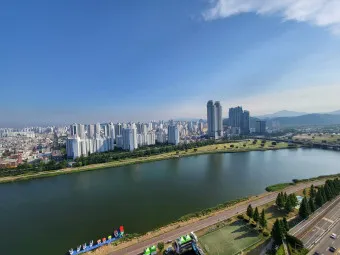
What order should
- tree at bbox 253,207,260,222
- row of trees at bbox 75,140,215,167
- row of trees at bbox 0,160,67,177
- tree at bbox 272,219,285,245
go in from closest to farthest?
tree at bbox 272,219,285,245, tree at bbox 253,207,260,222, row of trees at bbox 0,160,67,177, row of trees at bbox 75,140,215,167

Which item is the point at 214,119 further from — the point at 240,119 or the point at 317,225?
the point at 317,225

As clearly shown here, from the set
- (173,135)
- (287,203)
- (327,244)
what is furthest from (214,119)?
(327,244)

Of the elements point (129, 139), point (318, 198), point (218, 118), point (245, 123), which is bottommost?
point (318, 198)

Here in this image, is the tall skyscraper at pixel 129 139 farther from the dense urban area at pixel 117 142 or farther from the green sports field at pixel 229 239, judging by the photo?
the green sports field at pixel 229 239

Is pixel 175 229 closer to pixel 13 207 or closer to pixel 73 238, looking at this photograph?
pixel 73 238

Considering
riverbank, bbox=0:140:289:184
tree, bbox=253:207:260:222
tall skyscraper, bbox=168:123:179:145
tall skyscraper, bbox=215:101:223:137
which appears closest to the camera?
tree, bbox=253:207:260:222

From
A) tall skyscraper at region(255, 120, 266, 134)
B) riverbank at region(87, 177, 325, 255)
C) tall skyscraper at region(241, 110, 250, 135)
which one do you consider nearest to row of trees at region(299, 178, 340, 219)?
riverbank at region(87, 177, 325, 255)

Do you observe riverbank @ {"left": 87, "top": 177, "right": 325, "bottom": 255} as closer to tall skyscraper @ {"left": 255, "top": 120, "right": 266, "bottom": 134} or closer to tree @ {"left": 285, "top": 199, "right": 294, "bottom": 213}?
tree @ {"left": 285, "top": 199, "right": 294, "bottom": 213}

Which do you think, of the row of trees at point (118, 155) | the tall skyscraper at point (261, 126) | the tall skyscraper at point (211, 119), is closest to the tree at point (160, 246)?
the row of trees at point (118, 155)
